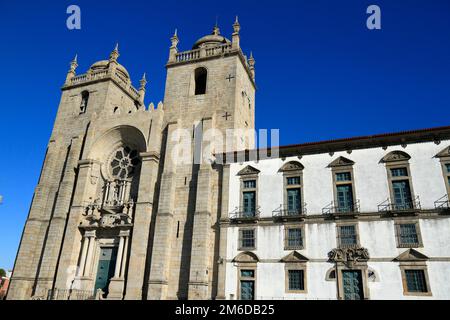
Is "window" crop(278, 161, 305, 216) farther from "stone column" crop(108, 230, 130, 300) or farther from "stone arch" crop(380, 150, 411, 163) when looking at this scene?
"stone column" crop(108, 230, 130, 300)

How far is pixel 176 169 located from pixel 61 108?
1572 cm

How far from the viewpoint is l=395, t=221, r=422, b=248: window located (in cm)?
1792

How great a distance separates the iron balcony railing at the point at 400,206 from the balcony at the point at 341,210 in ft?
4.13

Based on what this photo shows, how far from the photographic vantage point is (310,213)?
2061 cm

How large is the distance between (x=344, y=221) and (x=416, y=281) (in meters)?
4.44

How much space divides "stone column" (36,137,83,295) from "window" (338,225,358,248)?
66.9 ft

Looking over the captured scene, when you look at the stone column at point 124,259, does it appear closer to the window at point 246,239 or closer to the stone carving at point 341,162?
the window at point 246,239

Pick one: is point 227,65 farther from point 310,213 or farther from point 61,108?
point 61,108

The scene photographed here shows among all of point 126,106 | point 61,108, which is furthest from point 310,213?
point 61,108

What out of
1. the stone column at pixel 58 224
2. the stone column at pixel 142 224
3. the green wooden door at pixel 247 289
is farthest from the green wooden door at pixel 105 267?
the green wooden door at pixel 247 289

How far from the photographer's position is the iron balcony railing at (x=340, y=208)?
19594 millimetres

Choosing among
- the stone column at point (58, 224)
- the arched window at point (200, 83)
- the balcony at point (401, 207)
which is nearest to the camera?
the balcony at point (401, 207)

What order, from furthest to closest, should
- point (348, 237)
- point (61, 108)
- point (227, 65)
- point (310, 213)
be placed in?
point (61, 108), point (227, 65), point (310, 213), point (348, 237)

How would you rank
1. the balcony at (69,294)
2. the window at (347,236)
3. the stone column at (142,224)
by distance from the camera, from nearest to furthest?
the window at (347,236) < the stone column at (142,224) < the balcony at (69,294)
